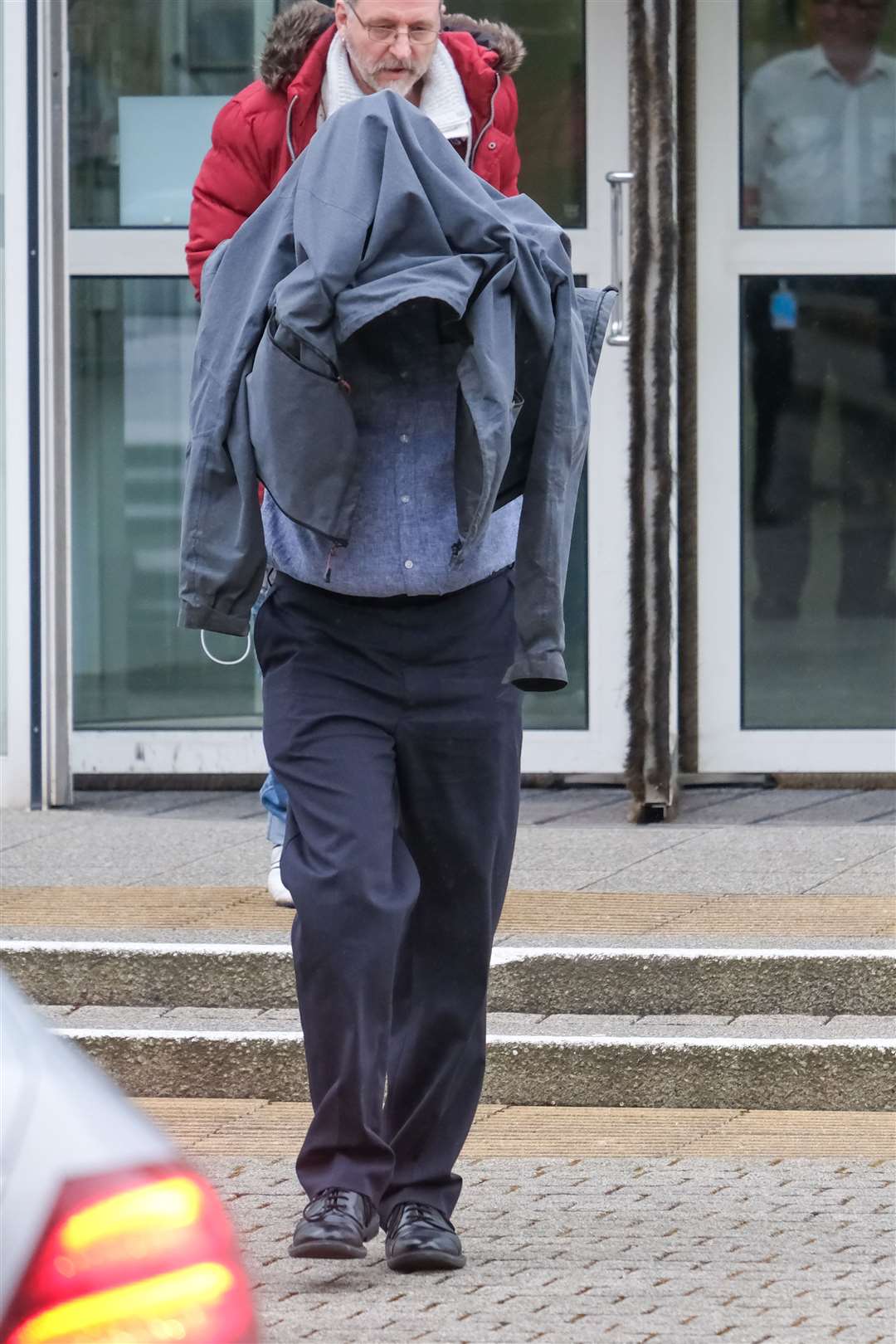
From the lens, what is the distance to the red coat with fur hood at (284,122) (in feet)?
14.6

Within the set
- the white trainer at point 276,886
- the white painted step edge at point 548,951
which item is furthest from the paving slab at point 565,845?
the white painted step edge at point 548,951

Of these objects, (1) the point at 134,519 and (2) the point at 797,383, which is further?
(1) the point at 134,519

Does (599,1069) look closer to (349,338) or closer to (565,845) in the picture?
(565,845)

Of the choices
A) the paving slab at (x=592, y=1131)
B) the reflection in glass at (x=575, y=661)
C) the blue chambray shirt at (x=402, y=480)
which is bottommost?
the paving slab at (x=592, y=1131)

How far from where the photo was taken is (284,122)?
4570 millimetres

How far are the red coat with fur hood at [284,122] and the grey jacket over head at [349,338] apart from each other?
1022 mm

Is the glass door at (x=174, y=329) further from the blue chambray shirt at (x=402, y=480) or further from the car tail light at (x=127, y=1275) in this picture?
the car tail light at (x=127, y=1275)

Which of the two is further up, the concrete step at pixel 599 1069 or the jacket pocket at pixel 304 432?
the jacket pocket at pixel 304 432

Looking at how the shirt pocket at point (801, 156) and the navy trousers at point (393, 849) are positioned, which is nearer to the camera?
the navy trousers at point (393, 849)

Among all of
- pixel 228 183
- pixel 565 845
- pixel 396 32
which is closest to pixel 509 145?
pixel 228 183

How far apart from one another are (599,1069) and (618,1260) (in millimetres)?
927

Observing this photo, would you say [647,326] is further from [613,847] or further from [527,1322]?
[527,1322]

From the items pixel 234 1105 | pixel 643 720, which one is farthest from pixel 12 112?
pixel 234 1105

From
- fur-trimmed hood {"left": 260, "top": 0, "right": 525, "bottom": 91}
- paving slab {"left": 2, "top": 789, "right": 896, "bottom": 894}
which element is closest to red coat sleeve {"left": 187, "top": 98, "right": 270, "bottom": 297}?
fur-trimmed hood {"left": 260, "top": 0, "right": 525, "bottom": 91}
